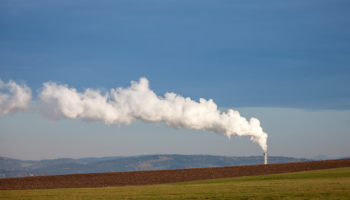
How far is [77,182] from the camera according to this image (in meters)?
48.0

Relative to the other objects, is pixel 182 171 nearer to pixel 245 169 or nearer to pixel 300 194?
pixel 245 169

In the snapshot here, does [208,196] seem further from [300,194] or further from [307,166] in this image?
[307,166]

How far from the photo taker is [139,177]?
52406 millimetres

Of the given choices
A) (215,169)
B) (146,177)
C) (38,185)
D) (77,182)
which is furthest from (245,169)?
(38,185)

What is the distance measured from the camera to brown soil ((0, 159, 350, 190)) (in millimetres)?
44969

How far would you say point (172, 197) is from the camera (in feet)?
81.7

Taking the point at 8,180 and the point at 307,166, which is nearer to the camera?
the point at 8,180

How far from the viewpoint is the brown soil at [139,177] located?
4497cm

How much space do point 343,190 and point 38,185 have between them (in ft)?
120

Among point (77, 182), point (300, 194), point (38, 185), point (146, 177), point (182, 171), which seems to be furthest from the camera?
point (182, 171)

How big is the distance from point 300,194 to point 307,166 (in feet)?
133

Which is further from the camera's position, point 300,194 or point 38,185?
point 38,185

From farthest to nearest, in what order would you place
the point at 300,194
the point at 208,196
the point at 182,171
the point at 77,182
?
the point at 182,171 → the point at 77,182 → the point at 208,196 → the point at 300,194

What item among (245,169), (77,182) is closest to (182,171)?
(245,169)
